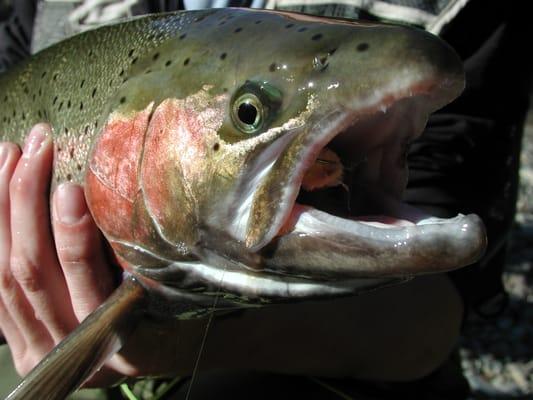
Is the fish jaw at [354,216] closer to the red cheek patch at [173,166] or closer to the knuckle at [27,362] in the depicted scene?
the red cheek patch at [173,166]

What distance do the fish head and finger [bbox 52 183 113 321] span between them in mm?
113

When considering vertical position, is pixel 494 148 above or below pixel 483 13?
below

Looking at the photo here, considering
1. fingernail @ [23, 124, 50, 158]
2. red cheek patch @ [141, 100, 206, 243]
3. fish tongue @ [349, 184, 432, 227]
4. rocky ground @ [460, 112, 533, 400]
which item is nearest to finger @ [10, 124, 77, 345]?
fingernail @ [23, 124, 50, 158]

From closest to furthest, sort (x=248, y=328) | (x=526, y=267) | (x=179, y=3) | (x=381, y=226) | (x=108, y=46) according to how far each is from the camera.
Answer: (x=381, y=226)
(x=108, y=46)
(x=248, y=328)
(x=179, y=3)
(x=526, y=267)

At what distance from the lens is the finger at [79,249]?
112 cm

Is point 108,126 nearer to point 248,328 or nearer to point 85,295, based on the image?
point 85,295

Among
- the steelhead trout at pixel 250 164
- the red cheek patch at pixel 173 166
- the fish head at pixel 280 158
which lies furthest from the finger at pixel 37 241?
the red cheek patch at pixel 173 166

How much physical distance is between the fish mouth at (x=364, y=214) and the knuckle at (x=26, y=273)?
2.19 feet

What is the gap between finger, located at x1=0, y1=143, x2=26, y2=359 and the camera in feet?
4.17

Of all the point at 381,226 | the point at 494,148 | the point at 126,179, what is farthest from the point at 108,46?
the point at 494,148

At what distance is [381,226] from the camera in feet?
2.44

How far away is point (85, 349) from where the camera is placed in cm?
97

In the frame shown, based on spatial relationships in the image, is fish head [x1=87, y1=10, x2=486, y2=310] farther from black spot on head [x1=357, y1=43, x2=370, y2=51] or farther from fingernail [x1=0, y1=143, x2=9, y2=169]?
fingernail [x1=0, y1=143, x2=9, y2=169]

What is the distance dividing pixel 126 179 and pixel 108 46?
1.04 ft
